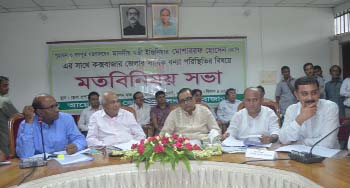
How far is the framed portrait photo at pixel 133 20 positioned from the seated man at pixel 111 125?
10.0 ft

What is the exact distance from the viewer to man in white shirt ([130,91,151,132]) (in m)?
5.53

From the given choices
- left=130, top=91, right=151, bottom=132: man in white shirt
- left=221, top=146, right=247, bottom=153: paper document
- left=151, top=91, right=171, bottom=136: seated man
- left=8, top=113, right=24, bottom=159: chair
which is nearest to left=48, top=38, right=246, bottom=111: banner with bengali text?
left=130, top=91, right=151, bottom=132: man in white shirt

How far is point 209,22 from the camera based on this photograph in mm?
6199

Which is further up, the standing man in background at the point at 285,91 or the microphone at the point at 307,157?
the standing man in background at the point at 285,91

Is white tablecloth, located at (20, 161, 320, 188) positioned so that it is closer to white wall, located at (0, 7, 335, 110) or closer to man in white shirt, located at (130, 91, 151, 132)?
man in white shirt, located at (130, 91, 151, 132)

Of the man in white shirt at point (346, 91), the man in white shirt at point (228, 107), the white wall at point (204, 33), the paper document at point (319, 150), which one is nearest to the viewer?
the paper document at point (319, 150)

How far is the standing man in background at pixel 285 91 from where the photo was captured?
5855 mm

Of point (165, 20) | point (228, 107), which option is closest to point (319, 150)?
point (228, 107)

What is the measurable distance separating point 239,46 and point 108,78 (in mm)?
2667

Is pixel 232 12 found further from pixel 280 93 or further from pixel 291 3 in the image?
pixel 280 93

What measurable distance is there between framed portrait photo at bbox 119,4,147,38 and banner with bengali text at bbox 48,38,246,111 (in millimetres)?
196

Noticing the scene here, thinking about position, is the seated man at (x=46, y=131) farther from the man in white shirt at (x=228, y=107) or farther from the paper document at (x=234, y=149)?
the man in white shirt at (x=228, y=107)

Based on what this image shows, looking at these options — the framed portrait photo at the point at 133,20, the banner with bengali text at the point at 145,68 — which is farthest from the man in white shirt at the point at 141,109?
the framed portrait photo at the point at 133,20

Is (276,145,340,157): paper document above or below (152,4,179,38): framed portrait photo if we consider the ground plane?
below
